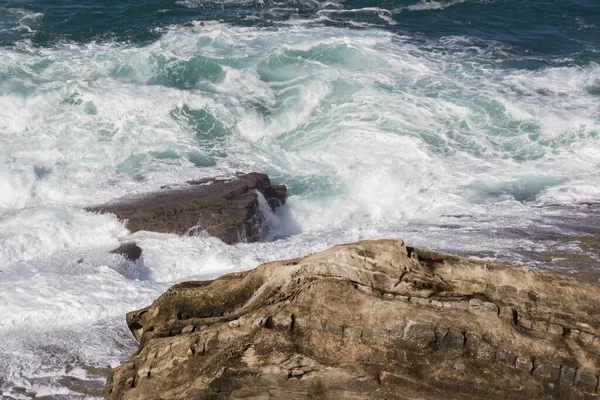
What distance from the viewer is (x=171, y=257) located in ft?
50.5

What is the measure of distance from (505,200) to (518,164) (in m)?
2.71

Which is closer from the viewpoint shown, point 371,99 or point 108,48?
point 371,99

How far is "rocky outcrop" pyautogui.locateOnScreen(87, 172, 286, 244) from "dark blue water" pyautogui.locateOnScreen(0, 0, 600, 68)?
12286 millimetres

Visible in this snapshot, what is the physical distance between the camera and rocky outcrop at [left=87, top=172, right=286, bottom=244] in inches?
634

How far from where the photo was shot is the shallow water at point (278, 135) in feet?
46.7

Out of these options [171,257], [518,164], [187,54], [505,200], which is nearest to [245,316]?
[171,257]

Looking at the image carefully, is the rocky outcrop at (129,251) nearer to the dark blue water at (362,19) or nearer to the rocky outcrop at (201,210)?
the rocky outcrop at (201,210)

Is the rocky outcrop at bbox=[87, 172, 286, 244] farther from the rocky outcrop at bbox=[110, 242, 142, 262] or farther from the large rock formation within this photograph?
the large rock formation

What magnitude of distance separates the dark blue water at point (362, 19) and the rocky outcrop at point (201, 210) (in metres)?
12.3

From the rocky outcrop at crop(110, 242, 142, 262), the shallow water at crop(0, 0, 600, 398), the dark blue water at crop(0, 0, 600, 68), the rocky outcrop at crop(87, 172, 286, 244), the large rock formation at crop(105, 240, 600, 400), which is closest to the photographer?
the large rock formation at crop(105, 240, 600, 400)

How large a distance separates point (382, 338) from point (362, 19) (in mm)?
24565

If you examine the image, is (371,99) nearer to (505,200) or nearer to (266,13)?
(505,200)

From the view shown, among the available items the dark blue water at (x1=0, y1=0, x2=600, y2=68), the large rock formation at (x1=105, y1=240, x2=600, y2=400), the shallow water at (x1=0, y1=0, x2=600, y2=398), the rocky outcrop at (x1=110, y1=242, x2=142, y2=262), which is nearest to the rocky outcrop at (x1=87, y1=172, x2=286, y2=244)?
the shallow water at (x1=0, y1=0, x2=600, y2=398)

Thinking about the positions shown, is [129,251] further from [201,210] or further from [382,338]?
[382,338]
